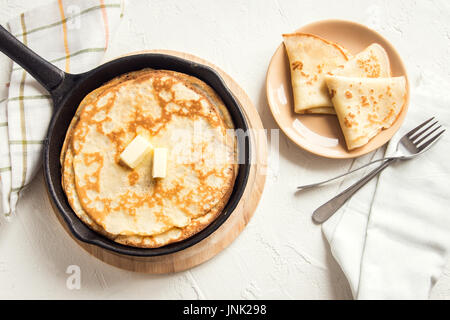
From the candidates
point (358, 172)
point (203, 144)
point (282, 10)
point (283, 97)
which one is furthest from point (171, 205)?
point (282, 10)

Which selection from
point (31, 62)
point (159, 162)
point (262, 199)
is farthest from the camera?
point (262, 199)

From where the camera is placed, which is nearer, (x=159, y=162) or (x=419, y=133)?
(x=159, y=162)

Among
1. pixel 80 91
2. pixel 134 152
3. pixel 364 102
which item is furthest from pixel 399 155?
pixel 80 91

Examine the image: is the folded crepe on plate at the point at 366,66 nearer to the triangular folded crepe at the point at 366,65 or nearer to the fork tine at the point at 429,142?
the triangular folded crepe at the point at 366,65

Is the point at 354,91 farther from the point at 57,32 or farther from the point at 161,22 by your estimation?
Result: the point at 57,32

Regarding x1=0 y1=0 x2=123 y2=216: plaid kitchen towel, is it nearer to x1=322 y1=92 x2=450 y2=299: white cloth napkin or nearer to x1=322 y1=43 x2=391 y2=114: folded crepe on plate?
x1=322 y1=43 x2=391 y2=114: folded crepe on plate

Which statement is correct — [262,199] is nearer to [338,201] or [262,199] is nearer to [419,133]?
[338,201]

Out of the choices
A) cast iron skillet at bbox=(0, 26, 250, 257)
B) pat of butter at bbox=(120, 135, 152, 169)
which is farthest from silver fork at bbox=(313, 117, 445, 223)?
pat of butter at bbox=(120, 135, 152, 169)
